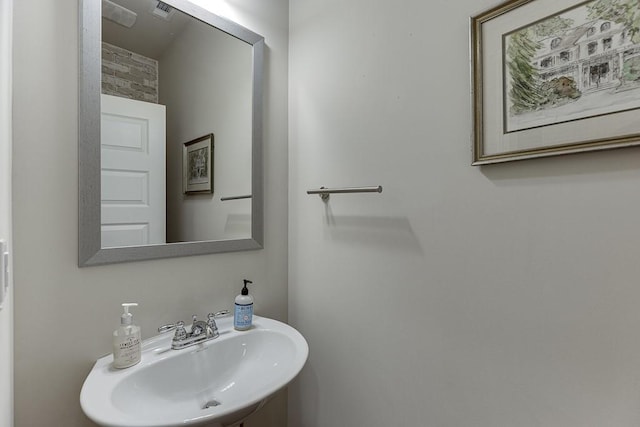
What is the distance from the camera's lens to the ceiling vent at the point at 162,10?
1.07 meters

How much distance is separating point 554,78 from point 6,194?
135 centimetres

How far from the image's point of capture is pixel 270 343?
115cm

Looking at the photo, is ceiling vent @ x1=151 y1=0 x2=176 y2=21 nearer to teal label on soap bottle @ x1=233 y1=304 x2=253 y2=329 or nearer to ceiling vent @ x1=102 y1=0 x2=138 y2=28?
ceiling vent @ x1=102 y1=0 x2=138 y2=28

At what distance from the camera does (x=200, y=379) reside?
3.38ft

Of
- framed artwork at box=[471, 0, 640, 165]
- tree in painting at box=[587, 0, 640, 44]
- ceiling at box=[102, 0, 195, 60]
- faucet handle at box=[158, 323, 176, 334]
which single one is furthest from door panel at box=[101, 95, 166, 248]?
tree in painting at box=[587, 0, 640, 44]

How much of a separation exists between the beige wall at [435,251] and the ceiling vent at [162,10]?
54 cm

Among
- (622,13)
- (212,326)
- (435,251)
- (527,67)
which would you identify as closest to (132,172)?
(212,326)

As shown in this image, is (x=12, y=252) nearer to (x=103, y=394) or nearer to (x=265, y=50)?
(x=103, y=394)

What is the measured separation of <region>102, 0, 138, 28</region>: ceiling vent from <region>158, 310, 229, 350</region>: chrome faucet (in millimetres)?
1018

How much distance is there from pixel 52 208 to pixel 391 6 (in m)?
1.25

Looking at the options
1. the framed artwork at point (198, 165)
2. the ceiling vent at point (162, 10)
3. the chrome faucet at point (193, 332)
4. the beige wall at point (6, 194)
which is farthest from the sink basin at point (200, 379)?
the ceiling vent at point (162, 10)

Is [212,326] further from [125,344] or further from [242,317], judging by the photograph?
[125,344]

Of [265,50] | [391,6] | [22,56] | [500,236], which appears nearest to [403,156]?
[500,236]

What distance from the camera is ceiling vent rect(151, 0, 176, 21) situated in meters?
1.07
